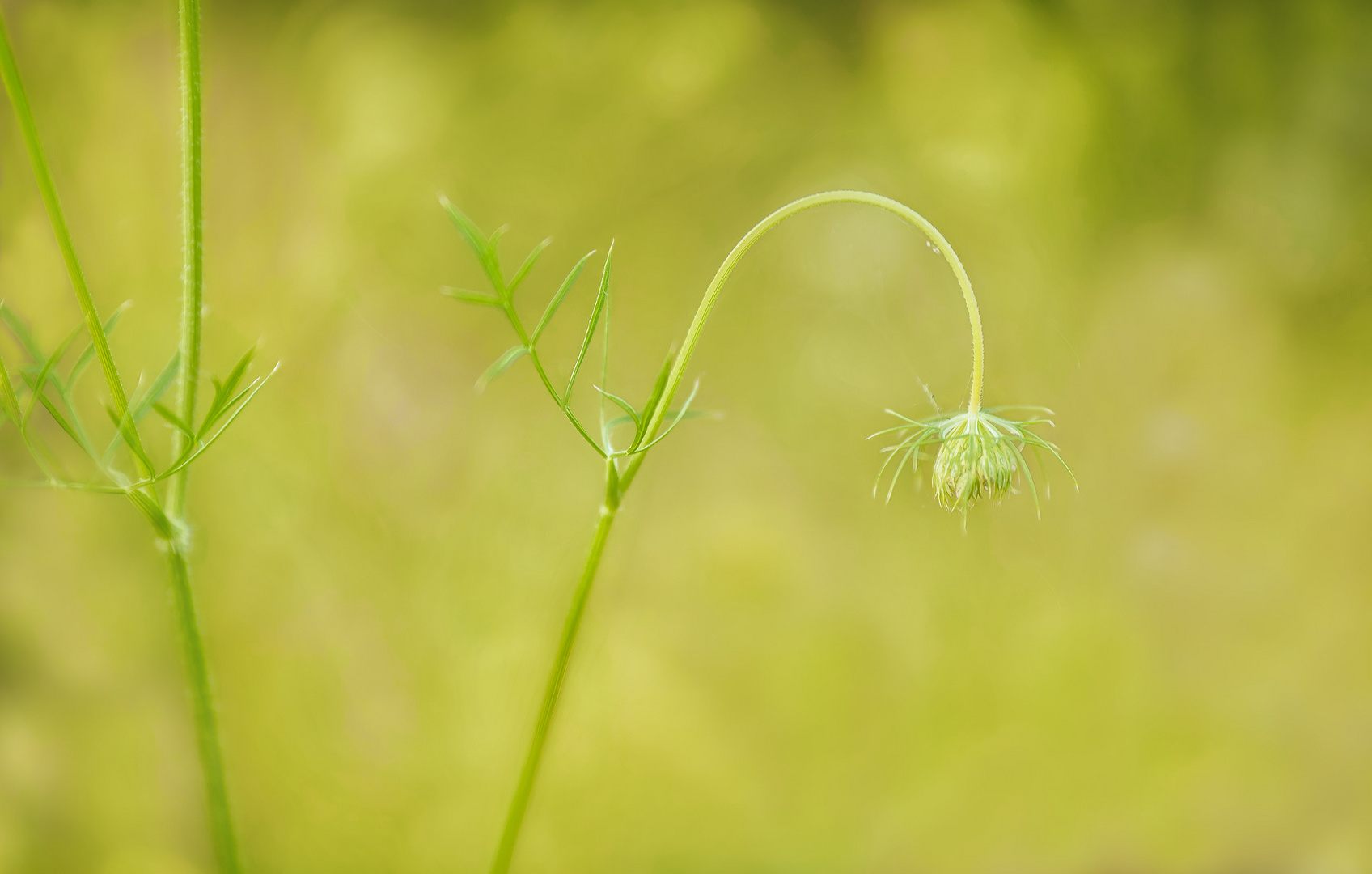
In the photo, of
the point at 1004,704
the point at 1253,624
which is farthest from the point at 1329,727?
the point at 1004,704

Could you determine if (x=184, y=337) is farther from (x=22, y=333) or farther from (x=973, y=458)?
(x=973, y=458)

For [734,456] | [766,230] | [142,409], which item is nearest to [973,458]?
[766,230]

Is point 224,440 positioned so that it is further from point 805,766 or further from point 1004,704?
point 1004,704

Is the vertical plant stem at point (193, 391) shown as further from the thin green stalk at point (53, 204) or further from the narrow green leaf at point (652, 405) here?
the narrow green leaf at point (652, 405)

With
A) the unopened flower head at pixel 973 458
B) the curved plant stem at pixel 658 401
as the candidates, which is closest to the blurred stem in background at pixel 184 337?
Answer: the curved plant stem at pixel 658 401

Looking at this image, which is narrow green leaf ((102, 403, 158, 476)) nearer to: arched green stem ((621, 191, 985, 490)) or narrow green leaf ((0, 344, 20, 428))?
narrow green leaf ((0, 344, 20, 428))

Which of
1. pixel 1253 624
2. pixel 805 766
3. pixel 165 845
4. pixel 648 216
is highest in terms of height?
pixel 648 216
